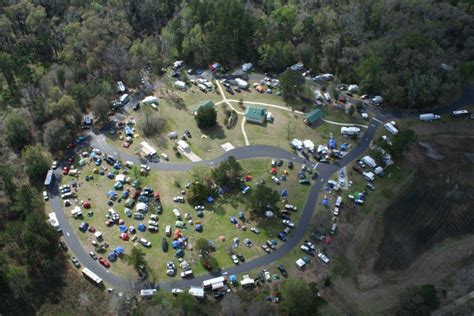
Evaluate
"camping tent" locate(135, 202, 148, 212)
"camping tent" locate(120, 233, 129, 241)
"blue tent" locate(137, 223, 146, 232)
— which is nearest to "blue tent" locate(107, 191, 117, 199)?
"camping tent" locate(135, 202, 148, 212)

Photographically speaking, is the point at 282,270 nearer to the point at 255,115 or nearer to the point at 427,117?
the point at 255,115

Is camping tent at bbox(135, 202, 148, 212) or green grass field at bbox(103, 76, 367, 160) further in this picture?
green grass field at bbox(103, 76, 367, 160)

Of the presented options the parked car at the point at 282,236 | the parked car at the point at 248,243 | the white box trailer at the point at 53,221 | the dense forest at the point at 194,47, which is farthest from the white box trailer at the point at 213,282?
the dense forest at the point at 194,47

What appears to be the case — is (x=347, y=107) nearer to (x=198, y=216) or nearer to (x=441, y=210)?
(x=441, y=210)

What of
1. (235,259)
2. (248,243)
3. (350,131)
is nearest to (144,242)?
(235,259)

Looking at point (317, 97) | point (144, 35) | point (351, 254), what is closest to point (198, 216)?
point (351, 254)

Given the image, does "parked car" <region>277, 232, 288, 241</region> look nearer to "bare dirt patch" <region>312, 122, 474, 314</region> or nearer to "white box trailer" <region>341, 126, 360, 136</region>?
"bare dirt patch" <region>312, 122, 474, 314</region>

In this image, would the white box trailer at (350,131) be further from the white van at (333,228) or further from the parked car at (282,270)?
the parked car at (282,270)
